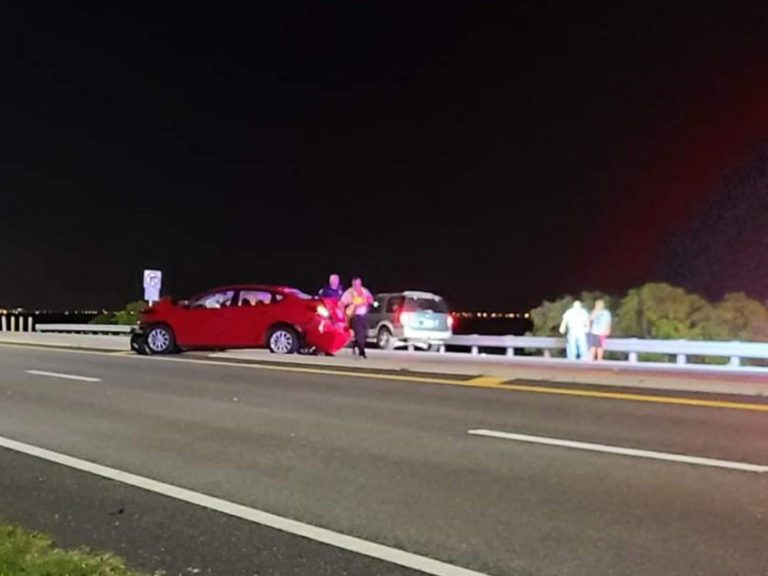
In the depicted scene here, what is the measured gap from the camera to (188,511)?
670cm

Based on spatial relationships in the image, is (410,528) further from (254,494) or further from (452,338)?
(452,338)

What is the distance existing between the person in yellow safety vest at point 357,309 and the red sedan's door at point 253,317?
1637mm

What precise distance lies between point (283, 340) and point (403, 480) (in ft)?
40.9

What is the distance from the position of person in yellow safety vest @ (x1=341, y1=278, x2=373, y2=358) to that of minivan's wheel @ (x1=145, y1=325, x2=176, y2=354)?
4083mm

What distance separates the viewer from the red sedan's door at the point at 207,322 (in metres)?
20.3

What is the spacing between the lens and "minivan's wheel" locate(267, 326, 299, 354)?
1959 cm

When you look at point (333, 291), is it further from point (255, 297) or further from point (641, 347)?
point (641, 347)

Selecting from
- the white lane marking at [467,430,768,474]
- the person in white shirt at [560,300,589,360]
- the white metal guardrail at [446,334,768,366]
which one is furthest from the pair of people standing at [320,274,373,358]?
the white lane marking at [467,430,768,474]

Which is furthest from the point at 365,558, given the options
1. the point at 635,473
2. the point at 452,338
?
the point at 452,338

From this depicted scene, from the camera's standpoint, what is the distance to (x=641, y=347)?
22.4 meters

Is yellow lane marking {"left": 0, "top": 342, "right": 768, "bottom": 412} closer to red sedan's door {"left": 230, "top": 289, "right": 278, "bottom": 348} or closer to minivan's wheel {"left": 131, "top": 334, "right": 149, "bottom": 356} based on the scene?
red sedan's door {"left": 230, "top": 289, "right": 278, "bottom": 348}

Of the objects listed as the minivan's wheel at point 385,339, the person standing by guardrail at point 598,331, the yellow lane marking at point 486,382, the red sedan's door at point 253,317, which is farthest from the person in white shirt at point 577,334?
the yellow lane marking at point 486,382

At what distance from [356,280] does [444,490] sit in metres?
12.4

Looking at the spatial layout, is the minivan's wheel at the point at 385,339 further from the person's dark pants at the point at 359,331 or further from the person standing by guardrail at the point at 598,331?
the person's dark pants at the point at 359,331
